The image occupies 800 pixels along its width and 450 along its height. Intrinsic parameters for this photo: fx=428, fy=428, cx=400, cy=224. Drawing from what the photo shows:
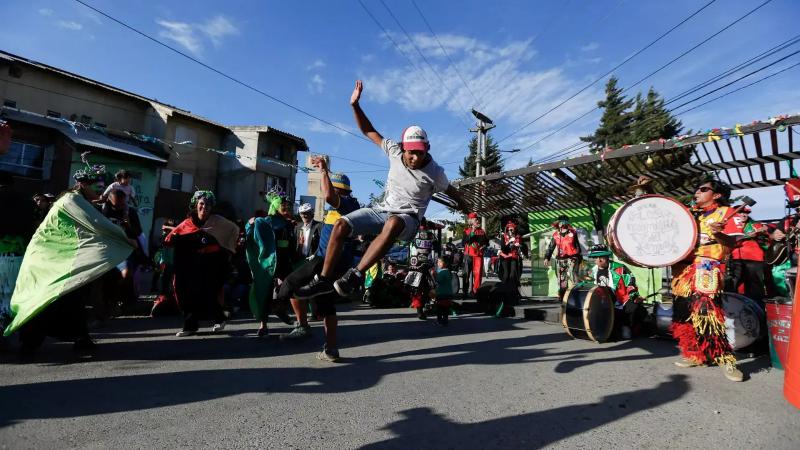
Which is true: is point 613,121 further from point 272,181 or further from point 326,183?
point 326,183

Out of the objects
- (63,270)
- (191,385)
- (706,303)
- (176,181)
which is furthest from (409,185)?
(176,181)

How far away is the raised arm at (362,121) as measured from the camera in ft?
13.2

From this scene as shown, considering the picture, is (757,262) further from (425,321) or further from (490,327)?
(425,321)

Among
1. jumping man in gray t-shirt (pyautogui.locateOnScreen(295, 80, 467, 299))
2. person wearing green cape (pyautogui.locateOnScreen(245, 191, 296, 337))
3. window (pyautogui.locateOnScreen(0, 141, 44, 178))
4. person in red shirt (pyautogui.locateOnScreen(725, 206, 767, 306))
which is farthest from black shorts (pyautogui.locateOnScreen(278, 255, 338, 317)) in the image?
Answer: window (pyautogui.locateOnScreen(0, 141, 44, 178))

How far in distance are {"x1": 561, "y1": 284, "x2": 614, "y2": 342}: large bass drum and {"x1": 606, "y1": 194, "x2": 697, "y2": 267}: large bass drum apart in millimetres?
971

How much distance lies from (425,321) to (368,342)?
2.20 meters

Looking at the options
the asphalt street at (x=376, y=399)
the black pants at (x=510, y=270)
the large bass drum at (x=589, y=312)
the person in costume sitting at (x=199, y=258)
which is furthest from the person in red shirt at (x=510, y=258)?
the person in costume sitting at (x=199, y=258)

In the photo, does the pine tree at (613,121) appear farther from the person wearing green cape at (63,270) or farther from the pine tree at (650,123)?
the person wearing green cape at (63,270)

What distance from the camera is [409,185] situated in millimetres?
3797

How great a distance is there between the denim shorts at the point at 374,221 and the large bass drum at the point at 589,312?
8.94ft

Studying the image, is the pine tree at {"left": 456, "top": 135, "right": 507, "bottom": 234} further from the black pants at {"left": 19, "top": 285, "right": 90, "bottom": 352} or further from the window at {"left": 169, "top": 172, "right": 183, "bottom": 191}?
the black pants at {"left": 19, "top": 285, "right": 90, "bottom": 352}

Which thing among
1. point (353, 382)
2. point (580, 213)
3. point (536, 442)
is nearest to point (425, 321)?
point (353, 382)

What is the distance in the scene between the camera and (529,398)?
3008 millimetres

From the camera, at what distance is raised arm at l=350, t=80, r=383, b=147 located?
159 inches
